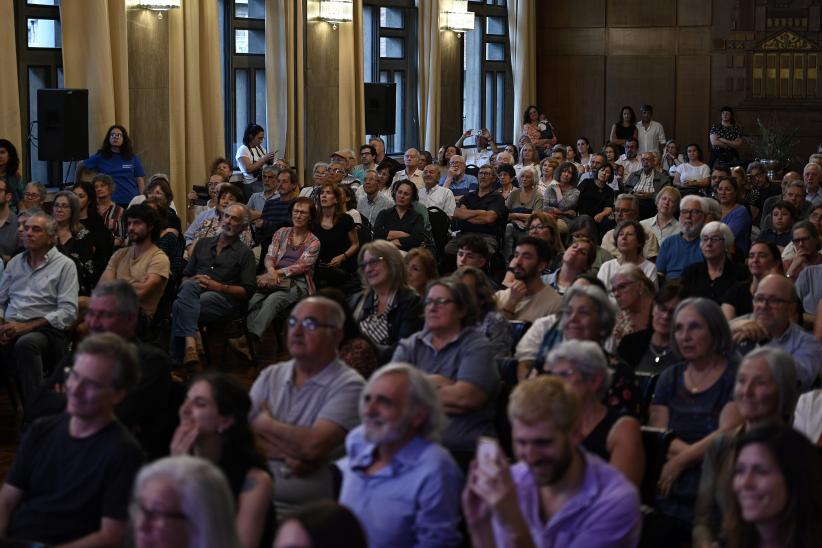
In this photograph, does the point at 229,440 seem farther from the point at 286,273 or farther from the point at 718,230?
the point at 286,273

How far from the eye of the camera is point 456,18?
53.7ft

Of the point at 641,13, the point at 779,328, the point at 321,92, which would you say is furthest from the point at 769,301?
the point at 641,13

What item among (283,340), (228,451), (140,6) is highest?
(140,6)

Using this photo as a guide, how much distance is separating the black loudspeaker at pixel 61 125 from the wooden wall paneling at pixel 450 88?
23.3ft

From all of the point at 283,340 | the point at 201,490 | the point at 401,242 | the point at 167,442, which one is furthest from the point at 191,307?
the point at 201,490

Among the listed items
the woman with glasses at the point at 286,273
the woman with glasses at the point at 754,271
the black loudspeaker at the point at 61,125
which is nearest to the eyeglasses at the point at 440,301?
the woman with glasses at the point at 754,271

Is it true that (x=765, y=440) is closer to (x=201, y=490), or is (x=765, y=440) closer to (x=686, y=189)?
(x=201, y=490)

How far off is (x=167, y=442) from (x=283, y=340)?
4.18 metres

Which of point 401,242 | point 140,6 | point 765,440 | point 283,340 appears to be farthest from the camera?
point 140,6

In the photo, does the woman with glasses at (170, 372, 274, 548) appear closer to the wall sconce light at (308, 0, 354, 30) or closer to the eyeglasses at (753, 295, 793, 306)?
the eyeglasses at (753, 295, 793, 306)

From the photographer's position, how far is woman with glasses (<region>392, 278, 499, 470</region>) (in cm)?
→ 437

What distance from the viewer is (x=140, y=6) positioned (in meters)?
11.3

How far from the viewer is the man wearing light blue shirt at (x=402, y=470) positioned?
10.5 ft

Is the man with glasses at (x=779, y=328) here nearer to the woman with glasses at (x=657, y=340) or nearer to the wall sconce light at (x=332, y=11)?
the woman with glasses at (x=657, y=340)
